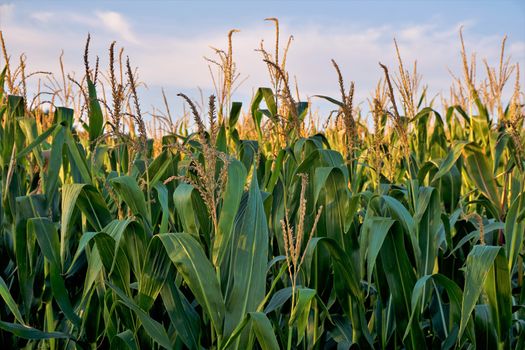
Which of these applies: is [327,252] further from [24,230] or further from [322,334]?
[24,230]

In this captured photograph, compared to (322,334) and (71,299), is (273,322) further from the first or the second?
(71,299)

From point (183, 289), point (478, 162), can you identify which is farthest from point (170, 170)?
point (478, 162)

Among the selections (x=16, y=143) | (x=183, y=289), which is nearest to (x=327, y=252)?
(x=183, y=289)

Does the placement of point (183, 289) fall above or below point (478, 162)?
below

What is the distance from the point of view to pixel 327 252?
2.29 meters

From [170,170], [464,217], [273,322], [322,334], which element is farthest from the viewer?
[170,170]

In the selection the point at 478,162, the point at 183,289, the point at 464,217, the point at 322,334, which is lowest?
the point at 322,334

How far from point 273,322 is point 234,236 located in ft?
1.20

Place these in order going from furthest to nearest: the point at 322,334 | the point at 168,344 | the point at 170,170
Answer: the point at 170,170 → the point at 322,334 → the point at 168,344

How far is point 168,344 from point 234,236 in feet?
1.26

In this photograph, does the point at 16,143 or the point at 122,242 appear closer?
the point at 122,242

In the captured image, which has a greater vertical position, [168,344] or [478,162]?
[478,162]

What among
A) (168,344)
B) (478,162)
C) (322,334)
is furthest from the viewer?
(478,162)

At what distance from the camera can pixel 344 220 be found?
238 cm
